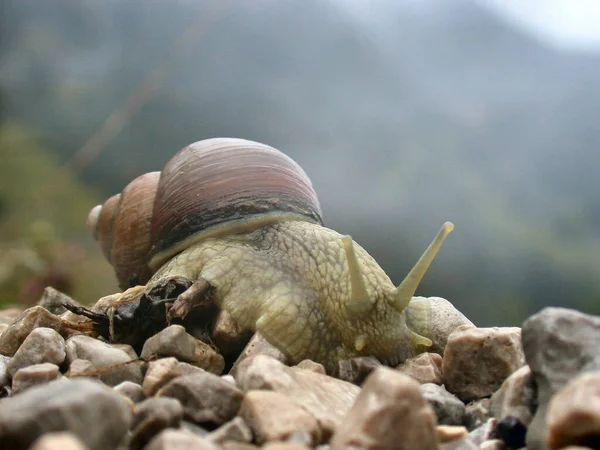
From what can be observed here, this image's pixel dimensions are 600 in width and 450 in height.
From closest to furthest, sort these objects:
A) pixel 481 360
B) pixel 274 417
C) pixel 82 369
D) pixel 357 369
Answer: pixel 274 417 → pixel 82 369 → pixel 481 360 → pixel 357 369

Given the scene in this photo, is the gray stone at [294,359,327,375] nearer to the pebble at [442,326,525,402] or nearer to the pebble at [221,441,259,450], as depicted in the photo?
the pebble at [442,326,525,402]

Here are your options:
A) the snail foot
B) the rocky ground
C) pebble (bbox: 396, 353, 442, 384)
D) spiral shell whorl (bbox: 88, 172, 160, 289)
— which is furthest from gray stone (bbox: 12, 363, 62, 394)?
spiral shell whorl (bbox: 88, 172, 160, 289)

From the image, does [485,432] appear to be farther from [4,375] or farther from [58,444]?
[4,375]

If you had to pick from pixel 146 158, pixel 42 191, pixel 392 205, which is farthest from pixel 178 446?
pixel 42 191

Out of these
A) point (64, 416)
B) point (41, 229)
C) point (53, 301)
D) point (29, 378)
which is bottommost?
point (41, 229)

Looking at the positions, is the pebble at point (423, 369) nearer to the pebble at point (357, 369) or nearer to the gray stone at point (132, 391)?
the pebble at point (357, 369)

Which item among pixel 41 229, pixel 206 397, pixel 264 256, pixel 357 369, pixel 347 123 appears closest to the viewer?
pixel 206 397

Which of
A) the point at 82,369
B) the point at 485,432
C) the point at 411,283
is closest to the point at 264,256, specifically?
the point at 411,283

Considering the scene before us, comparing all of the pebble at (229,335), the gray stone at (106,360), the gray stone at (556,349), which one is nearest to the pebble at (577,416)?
the gray stone at (556,349)
